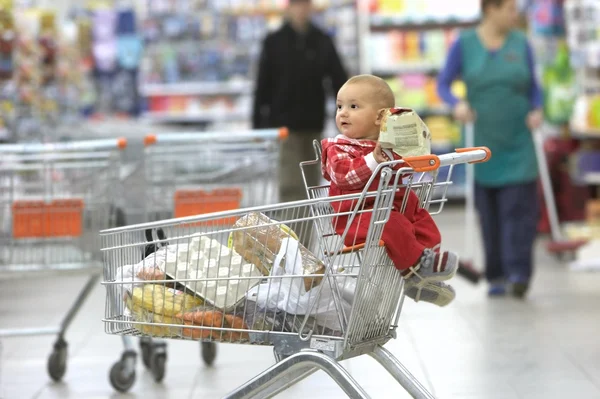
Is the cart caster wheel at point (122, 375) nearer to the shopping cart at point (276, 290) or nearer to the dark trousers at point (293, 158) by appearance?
the shopping cart at point (276, 290)

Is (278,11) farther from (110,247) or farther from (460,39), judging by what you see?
(110,247)

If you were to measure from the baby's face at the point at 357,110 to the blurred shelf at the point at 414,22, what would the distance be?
895cm

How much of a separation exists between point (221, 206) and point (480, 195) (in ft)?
7.80

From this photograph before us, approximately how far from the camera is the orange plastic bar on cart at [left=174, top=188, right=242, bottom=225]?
4.07 metres

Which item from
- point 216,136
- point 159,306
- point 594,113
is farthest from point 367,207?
point 594,113

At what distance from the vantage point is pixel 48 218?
→ 3824mm

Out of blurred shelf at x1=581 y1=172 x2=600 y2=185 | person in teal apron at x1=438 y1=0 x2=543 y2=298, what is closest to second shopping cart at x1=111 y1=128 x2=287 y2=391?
person in teal apron at x1=438 y1=0 x2=543 y2=298

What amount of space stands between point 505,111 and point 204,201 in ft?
7.86

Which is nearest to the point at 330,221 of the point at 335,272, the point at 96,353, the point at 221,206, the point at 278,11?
the point at 335,272

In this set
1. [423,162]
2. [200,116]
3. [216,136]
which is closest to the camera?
[423,162]

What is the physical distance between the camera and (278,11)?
1173 cm

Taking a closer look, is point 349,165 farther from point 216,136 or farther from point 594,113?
point 594,113

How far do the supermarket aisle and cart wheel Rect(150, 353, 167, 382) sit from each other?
0.04 metres

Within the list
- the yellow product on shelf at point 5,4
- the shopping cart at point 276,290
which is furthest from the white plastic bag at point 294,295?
the yellow product on shelf at point 5,4
